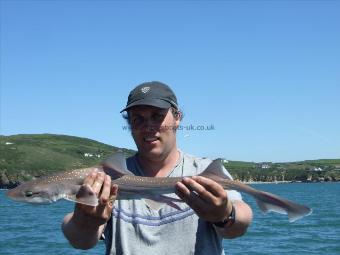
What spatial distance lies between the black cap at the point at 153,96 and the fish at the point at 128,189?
1.73ft

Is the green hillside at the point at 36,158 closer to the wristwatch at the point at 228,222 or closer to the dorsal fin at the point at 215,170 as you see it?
the dorsal fin at the point at 215,170

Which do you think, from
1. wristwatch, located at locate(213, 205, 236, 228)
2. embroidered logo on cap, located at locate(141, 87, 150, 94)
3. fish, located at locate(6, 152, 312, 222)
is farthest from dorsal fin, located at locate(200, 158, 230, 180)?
embroidered logo on cap, located at locate(141, 87, 150, 94)

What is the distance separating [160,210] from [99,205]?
60cm

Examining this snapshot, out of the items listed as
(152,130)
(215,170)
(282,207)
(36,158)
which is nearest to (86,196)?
(152,130)

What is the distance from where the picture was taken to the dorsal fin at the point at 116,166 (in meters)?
5.10

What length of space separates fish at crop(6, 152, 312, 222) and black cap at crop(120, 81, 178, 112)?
0.53 meters

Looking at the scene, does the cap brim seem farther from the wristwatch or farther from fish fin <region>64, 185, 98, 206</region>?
the wristwatch

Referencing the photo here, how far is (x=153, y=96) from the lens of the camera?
4969 millimetres

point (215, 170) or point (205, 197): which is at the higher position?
point (215, 170)

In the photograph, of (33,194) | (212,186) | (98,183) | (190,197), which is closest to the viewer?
(212,186)

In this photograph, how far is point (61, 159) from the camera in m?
167

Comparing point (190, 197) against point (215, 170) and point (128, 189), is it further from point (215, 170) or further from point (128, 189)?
point (128, 189)

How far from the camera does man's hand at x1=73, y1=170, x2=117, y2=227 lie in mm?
4758

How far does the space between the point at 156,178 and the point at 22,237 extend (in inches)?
1254
